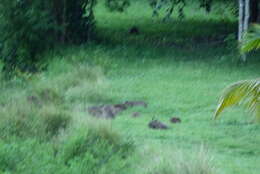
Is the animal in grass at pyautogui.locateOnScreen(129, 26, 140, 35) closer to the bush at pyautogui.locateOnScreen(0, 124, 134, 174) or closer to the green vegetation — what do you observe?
the bush at pyautogui.locateOnScreen(0, 124, 134, 174)

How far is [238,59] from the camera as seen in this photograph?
1814cm

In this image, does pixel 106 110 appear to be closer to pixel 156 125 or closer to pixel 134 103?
pixel 134 103

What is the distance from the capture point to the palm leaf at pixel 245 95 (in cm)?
773

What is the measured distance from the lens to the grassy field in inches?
387

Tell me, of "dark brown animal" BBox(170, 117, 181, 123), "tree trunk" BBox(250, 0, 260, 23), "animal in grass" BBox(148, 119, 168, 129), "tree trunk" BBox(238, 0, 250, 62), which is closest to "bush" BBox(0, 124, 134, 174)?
"animal in grass" BBox(148, 119, 168, 129)

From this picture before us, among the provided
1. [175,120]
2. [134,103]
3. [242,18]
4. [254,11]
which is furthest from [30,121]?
[254,11]

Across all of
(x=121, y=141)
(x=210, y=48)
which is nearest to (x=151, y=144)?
(x=121, y=141)

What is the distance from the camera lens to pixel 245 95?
25.5 feet

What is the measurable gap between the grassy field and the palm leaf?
996 millimetres

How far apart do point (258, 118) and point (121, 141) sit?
104 inches

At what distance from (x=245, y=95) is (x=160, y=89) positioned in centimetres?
730

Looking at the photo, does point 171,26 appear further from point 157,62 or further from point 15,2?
point 15,2

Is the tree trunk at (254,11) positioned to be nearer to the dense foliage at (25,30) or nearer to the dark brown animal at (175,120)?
the dense foliage at (25,30)

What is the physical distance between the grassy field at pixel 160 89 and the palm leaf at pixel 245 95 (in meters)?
1.00
